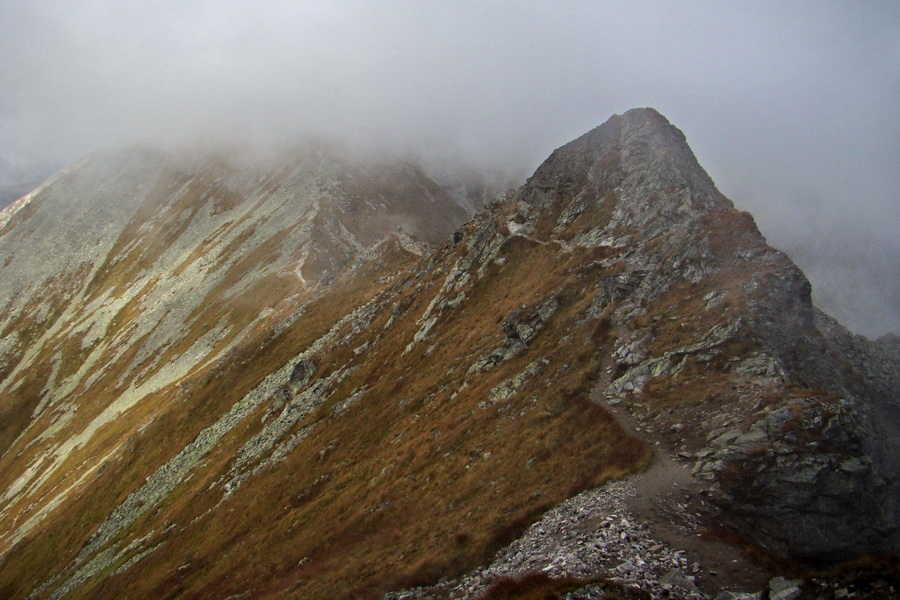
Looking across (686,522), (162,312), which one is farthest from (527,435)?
(162,312)

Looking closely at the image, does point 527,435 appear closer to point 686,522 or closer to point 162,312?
point 686,522

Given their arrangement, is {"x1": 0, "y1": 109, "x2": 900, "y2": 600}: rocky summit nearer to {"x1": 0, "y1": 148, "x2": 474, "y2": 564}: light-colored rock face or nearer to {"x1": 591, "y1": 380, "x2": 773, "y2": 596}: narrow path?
{"x1": 591, "y1": 380, "x2": 773, "y2": 596}: narrow path

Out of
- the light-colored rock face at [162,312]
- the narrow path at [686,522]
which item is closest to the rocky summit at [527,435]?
the narrow path at [686,522]

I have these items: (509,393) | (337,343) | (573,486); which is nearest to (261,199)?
(337,343)

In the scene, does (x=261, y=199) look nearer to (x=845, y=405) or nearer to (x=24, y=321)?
(x=24, y=321)

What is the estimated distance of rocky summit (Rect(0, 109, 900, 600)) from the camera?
72.9 ft

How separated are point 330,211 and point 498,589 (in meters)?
159

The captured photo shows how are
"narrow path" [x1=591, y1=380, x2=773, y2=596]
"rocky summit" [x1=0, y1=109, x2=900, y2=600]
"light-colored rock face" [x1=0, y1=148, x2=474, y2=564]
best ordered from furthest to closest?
"light-colored rock face" [x1=0, y1=148, x2=474, y2=564] < "rocky summit" [x1=0, y1=109, x2=900, y2=600] < "narrow path" [x1=591, y1=380, x2=773, y2=596]

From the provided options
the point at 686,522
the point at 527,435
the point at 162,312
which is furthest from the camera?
the point at 162,312

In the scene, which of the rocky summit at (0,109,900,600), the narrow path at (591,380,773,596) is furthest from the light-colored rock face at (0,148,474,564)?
the narrow path at (591,380,773,596)

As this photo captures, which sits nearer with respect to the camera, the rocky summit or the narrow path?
the narrow path

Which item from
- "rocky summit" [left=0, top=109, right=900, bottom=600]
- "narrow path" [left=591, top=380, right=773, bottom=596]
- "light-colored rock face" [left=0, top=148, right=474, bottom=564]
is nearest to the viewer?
"narrow path" [left=591, top=380, right=773, bottom=596]

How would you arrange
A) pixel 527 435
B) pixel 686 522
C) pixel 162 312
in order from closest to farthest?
pixel 686 522, pixel 527 435, pixel 162 312

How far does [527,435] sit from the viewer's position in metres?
35.2
